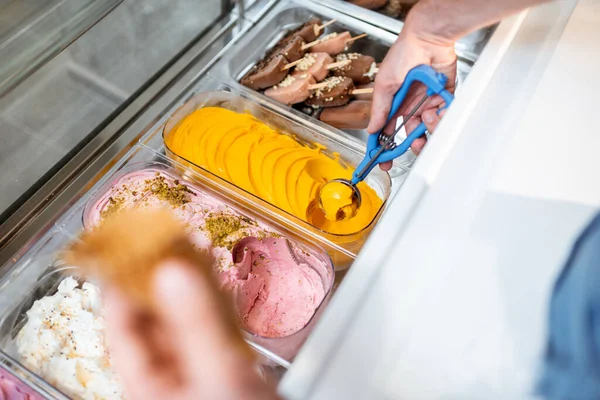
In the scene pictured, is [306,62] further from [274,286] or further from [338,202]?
[274,286]

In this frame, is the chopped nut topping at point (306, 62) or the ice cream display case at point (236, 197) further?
the chopped nut topping at point (306, 62)

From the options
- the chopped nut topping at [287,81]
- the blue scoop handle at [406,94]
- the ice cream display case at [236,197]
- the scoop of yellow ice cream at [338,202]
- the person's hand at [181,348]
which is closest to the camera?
the person's hand at [181,348]

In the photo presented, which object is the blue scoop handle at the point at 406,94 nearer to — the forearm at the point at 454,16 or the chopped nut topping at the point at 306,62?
the forearm at the point at 454,16

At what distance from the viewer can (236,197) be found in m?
1.06

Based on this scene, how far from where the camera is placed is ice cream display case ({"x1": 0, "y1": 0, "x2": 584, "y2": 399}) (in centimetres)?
74

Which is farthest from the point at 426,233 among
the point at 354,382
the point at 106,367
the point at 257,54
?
the point at 257,54

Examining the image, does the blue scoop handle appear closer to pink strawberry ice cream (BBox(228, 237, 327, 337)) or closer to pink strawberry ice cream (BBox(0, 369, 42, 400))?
pink strawberry ice cream (BBox(228, 237, 327, 337))

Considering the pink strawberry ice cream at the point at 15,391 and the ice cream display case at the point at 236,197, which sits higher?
the ice cream display case at the point at 236,197

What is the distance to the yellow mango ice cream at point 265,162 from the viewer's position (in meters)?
1.11

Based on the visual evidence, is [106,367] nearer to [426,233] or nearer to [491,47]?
[426,233]

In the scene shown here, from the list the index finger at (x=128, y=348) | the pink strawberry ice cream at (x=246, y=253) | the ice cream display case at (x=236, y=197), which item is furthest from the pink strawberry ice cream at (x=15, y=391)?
the pink strawberry ice cream at (x=246, y=253)

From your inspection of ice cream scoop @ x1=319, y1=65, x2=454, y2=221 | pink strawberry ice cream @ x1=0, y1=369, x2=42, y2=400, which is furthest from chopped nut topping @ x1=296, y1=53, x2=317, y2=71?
pink strawberry ice cream @ x1=0, y1=369, x2=42, y2=400

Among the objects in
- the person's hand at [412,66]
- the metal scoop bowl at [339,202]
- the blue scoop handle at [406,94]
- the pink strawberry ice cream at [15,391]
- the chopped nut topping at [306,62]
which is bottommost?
the pink strawberry ice cream at [15,391]

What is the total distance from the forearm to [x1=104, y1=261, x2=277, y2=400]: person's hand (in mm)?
580
